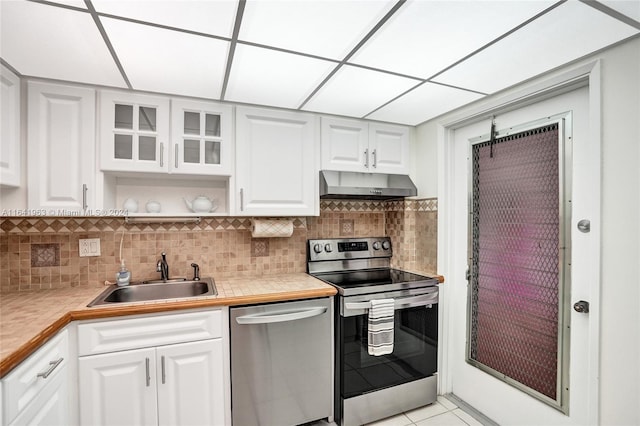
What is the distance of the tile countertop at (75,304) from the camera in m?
1.20

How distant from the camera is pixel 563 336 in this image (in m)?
1.73

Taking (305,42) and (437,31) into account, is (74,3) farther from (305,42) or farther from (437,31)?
(437,31)

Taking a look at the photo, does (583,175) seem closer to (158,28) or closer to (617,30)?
(617,30)

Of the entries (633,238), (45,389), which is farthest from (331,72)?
(45,389)

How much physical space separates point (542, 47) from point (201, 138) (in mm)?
1885

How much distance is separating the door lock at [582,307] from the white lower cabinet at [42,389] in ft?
7.90

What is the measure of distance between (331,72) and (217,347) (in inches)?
63.9

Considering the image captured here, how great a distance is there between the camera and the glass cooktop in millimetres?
2070

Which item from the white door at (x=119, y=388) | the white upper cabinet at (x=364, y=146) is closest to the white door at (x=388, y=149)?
the white upper cabinet at (x=364, y=146)

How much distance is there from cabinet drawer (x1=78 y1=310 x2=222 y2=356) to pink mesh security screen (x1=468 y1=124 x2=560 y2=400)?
1764 mm

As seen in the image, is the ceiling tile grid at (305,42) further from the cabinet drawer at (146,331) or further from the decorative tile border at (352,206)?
the cabinet drawer at (146,331)

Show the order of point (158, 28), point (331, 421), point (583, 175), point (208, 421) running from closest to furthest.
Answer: point (158, 28), point (583, 175), point (208, 421), point (331, 421)

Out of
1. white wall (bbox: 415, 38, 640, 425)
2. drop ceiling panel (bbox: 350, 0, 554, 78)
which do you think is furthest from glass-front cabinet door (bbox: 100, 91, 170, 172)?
white wall (bbox: 415, 38, 640, 425)

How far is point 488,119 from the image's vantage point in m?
2.15
